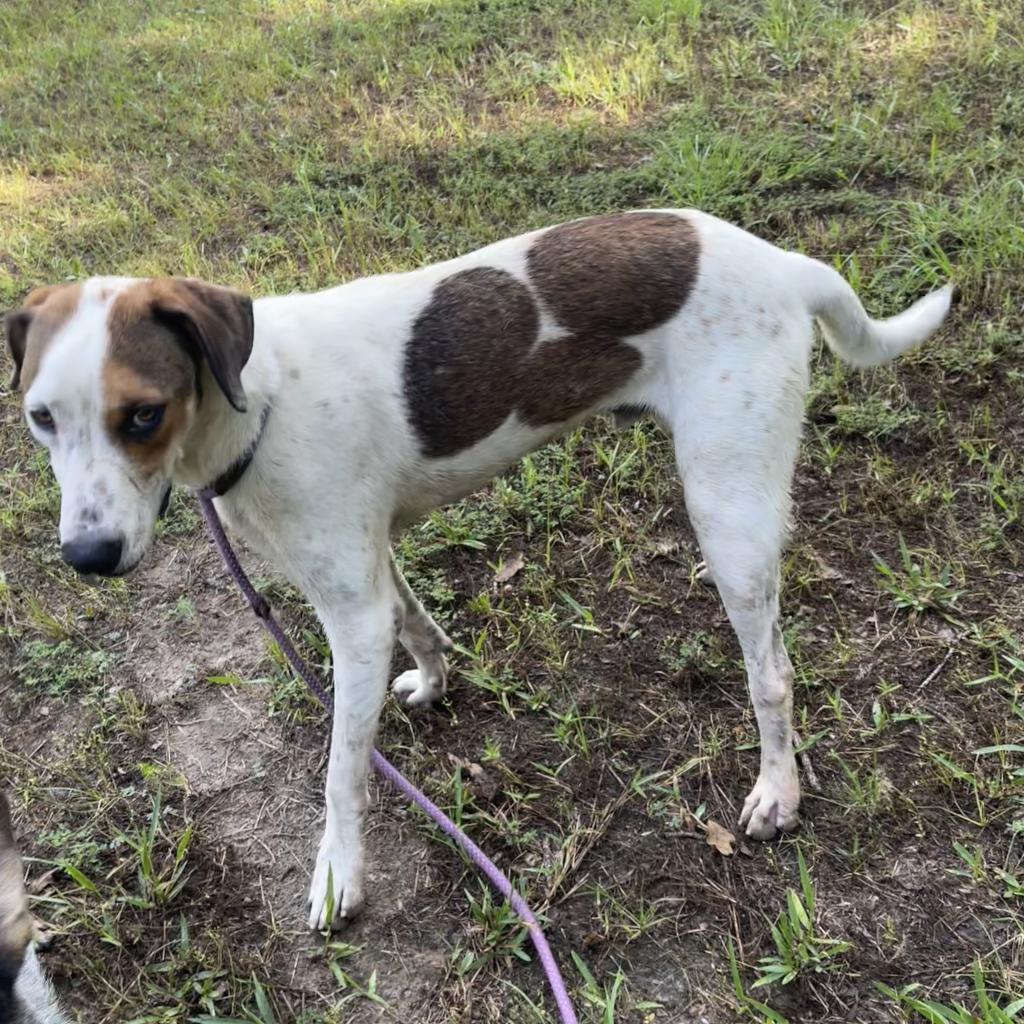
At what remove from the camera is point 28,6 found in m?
9.27

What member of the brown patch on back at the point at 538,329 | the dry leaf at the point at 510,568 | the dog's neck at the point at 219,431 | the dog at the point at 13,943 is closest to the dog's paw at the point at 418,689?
the dry leaf at the point at 510,568

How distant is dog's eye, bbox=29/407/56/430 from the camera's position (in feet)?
7.05

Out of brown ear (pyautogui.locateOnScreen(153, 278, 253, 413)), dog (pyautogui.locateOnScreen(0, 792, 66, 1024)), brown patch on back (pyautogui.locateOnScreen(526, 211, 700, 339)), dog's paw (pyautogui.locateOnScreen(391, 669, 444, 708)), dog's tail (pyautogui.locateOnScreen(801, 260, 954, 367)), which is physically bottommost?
dog's paw (pyautogui.locateOnScreen(391, 669, 444, 708))

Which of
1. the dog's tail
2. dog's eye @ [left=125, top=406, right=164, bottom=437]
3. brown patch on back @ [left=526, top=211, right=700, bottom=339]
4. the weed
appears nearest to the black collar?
dog's eye @ [left=125, top=406, right=164, bottom=437]

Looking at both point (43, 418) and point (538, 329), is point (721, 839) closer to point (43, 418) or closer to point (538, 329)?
point (538, 329)

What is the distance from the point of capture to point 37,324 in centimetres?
226

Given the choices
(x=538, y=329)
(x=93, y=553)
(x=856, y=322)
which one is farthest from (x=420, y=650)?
(x=856, y=322)

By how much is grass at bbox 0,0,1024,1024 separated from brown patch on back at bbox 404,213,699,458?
1006 millimetres

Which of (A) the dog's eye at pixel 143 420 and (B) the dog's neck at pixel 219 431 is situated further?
(B) the dog's neck at pixel 219 431

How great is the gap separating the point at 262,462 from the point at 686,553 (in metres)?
1.77

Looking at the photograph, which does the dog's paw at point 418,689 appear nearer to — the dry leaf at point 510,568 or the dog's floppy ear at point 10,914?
the dry leaf at point 510,568

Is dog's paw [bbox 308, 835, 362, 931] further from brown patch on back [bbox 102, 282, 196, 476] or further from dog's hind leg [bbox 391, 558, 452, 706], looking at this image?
brown patch on back [bbox 102, 282, 196, 476]

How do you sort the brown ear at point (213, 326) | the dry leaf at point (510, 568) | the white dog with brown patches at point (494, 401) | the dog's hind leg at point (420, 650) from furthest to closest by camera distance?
the dry leaf at point (510, 568)
the dog's hind leg at point (420, 650)
the white dog with brown patches at point (494, 401)
the brown ear at point (213, 326)

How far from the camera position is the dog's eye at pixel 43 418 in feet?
7.05
